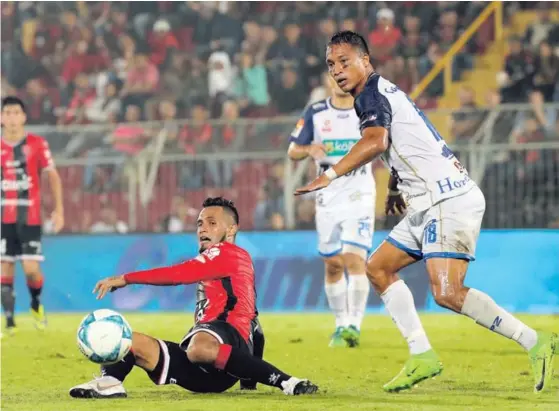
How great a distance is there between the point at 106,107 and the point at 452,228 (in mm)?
14950

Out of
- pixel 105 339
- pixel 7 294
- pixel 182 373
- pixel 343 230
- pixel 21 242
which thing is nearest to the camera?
pixel 105 339

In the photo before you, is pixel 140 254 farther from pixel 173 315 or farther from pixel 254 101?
pixel 254 101

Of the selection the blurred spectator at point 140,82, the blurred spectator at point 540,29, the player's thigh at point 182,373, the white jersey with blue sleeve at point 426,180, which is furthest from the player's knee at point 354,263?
the blurred spectator at point 140,82

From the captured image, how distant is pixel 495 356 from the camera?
10.2 meters

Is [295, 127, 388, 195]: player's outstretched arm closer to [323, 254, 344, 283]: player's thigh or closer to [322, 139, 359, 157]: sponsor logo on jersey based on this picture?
[322, 139, 359, 157]: sponsor logo on jersey

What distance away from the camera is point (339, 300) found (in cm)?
1138

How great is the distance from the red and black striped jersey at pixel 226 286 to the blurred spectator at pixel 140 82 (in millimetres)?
14105

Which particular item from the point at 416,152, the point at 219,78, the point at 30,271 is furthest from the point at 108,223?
the point at 416,152

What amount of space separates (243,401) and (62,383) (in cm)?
191

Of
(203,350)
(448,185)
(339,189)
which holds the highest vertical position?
(448,185)

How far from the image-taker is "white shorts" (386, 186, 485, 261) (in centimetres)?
750

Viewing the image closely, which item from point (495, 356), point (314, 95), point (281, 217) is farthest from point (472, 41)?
point (495, 356)

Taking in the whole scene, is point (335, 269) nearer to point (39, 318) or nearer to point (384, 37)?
point (39, 318)

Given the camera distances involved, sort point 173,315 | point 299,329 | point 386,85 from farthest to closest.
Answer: point 173,315 → point 299,329 → point 386,85
